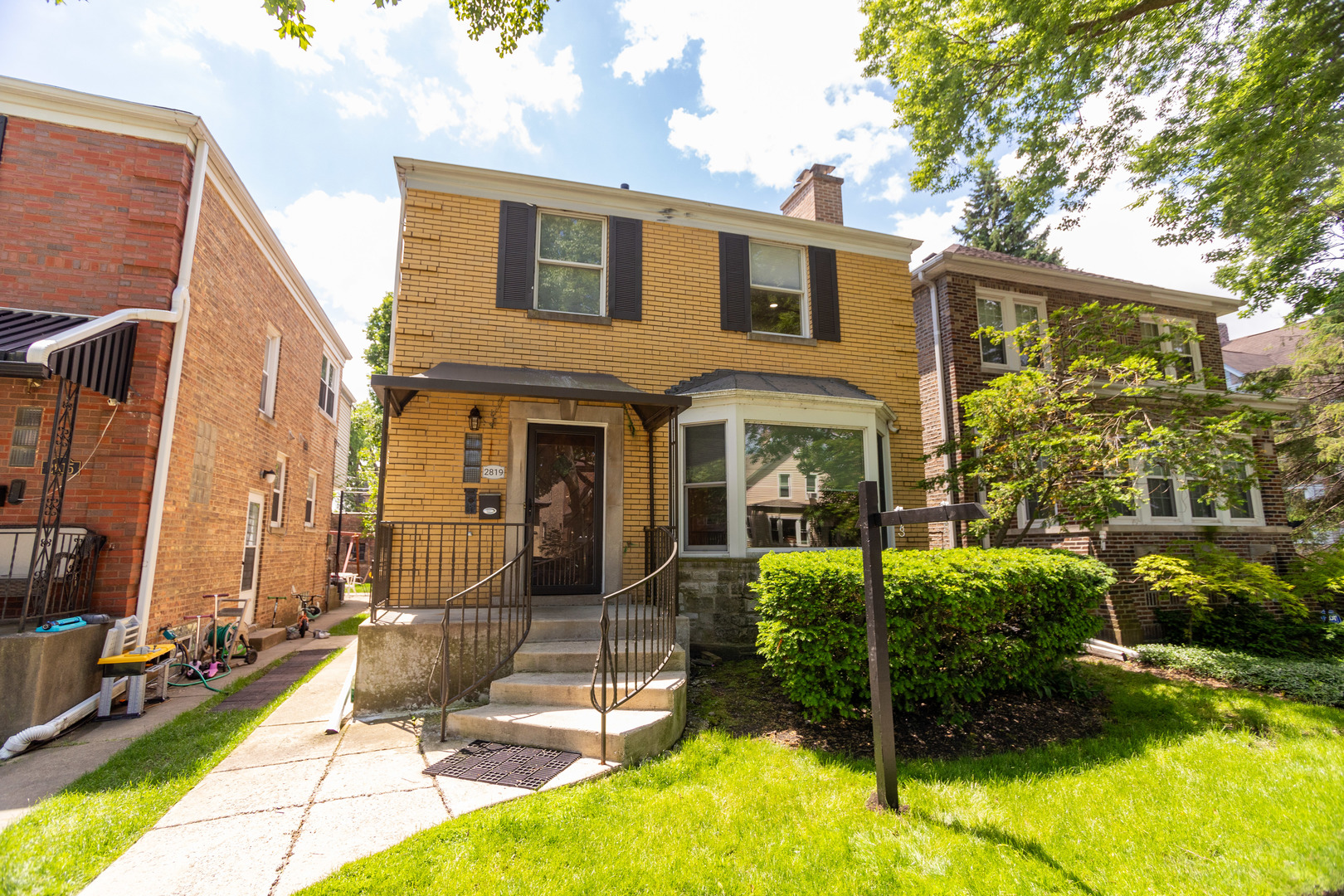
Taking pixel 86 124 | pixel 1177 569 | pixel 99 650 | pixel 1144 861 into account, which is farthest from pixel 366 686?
pixel 1177 569

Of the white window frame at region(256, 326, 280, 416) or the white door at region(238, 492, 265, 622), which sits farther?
the white window frame at region(256, 326, 280, 416)

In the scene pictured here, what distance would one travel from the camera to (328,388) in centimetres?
1436

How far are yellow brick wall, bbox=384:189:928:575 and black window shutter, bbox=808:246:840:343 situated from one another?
165mm

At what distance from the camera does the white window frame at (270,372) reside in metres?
9.93

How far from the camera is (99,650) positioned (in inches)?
210

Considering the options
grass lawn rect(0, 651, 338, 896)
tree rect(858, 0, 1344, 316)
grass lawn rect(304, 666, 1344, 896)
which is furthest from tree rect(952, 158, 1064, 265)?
grass lawn rect(0, 651, 338, 896)

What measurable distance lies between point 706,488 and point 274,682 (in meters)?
5.74

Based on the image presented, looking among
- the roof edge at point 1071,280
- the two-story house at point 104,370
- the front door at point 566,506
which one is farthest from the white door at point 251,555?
the roof edge at point 1071,280

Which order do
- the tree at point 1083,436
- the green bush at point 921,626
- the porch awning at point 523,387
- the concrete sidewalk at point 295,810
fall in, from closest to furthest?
1. the concrete sidewalk at point 295,810
2. the green bush at point 921,626
3. the porch awning at point 523,387
4. the tree at point 1083,436

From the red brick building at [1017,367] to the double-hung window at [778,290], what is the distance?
10.4 ft

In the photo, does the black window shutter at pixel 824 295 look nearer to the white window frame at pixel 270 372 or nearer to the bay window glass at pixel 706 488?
the bay window glass at pixel 706 488

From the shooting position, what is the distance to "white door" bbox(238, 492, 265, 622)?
356 inches

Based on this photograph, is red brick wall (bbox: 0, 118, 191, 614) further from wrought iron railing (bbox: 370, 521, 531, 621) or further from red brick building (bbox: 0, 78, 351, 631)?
wrought iron railing (bbox: 370, 521, 531, 621)

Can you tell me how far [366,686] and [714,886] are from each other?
3836 millimetres
